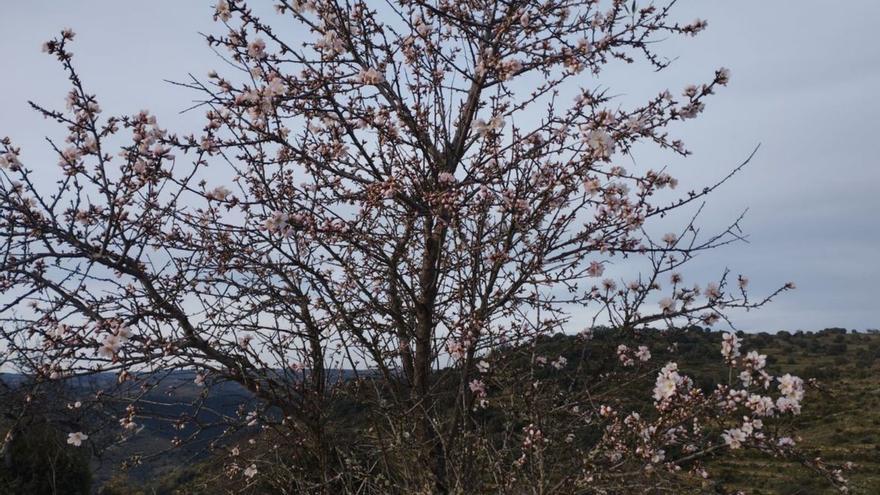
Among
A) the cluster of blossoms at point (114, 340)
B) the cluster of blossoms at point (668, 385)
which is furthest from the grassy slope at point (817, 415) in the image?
the cluster of blossoms at point (114, 340)

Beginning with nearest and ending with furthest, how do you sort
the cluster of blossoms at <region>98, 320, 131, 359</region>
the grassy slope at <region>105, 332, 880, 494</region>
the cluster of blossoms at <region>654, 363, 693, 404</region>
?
the cluster of blossoms at <region>654, 363, 693, 404</region>
the cluster of blossoms at <region>98, 320, 131, 359</region>
the grassy slope at <region>105, 332, 880, 494</region>

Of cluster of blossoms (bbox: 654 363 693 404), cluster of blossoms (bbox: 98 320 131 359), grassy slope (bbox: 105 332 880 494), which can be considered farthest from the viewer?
grassy slope (bbox: 105 332 880 494)

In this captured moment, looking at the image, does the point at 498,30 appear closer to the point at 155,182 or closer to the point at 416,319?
Answer: the point at 416,319

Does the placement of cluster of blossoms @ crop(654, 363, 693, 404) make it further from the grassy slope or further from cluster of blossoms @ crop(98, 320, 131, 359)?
cluster of blossoms @ crop(98, 320, 131, 359)

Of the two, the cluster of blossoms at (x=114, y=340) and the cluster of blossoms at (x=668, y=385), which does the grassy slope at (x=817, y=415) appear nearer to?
the cluster of blossoms at (x=668, y=385)

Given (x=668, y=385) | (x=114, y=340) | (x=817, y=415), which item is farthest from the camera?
(x=817, y=415)

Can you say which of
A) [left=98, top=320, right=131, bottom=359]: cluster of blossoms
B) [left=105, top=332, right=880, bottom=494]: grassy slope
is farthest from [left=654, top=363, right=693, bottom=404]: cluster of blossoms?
[left=98, top=320, right=131, bottom=359]: cluster of blossoms

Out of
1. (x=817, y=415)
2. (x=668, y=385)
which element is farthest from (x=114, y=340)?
(x=817, y=415)

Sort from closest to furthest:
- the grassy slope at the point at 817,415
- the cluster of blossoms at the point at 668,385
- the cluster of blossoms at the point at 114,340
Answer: the cluster of blossoms at the point at 668,385
the cluster of blossoms at the point at 114,340
the grassy slope at the point at 817,415

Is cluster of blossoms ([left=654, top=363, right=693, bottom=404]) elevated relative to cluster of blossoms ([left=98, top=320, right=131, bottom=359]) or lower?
lower

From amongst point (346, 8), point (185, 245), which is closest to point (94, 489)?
point (185, 245)

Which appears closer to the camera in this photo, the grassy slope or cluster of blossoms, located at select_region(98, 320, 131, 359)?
cluster of blossoms, located at select_region(98, 320, 131, 359)

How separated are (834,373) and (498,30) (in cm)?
3357

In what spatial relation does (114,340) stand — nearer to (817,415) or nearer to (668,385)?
(668,385)
